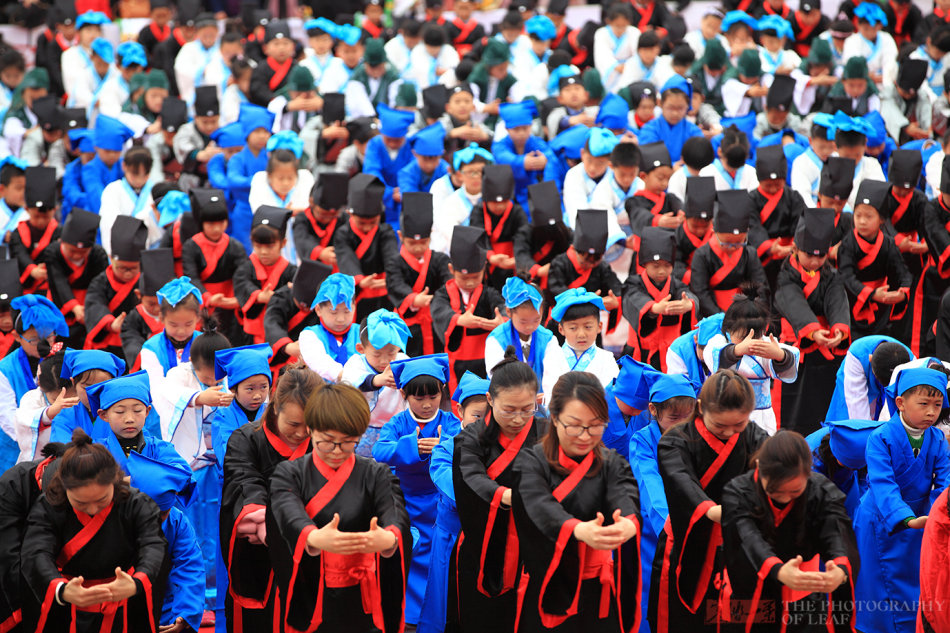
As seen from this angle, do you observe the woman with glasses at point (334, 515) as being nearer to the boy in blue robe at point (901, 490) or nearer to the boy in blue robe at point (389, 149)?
the boy in blue robe at point (901, 490)

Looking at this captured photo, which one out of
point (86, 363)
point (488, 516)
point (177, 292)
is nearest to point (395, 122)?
point (177, 292)

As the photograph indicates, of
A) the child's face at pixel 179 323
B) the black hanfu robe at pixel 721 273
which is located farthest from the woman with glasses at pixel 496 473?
the black hanfu robe at pixel 721 273

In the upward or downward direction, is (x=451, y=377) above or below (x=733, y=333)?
below

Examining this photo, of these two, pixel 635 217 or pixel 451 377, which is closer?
pixel 451 377

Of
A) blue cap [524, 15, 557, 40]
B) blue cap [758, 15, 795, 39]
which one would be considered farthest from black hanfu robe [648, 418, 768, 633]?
blue cap [524, 15, 557, 40]

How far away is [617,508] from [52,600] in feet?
6.56

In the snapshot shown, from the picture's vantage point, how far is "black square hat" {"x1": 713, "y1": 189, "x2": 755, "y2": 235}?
752cm

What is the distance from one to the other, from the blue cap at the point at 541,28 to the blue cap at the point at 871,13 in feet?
10.3

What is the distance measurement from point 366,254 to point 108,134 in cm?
312

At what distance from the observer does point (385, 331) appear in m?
5.95

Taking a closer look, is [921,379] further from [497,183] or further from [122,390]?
[497,183]

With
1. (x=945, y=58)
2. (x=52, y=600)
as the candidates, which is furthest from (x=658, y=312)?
(x=945, y=58)

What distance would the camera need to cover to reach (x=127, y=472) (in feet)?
15.9

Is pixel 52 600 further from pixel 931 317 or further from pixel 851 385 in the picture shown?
pixel 931 317
